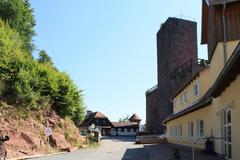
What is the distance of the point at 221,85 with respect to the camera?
57.6ft

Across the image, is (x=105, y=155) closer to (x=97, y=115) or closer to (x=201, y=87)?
(x=201, y=87)

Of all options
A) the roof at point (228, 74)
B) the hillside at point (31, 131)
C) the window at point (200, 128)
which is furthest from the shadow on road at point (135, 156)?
the roof at point (228, 74)

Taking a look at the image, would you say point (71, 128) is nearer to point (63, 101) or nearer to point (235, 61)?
point (63, 101)

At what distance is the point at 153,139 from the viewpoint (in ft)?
201

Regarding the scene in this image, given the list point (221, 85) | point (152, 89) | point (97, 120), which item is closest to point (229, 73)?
point (221, 85)

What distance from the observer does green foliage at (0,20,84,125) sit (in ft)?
136

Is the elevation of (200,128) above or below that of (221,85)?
below

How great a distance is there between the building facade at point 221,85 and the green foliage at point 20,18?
3312 cm

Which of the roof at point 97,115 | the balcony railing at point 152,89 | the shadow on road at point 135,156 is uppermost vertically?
the balcony railing at point 152,89

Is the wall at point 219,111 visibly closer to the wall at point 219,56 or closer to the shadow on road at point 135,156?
the wall at point 219,56

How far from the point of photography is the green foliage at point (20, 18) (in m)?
60.9

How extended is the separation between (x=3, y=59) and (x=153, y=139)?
25.9m

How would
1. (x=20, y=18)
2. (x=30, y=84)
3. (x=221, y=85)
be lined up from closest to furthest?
(x=221, y=85)
(x=30, y=84)
(x=20, y=18)

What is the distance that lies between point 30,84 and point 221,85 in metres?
28.9
